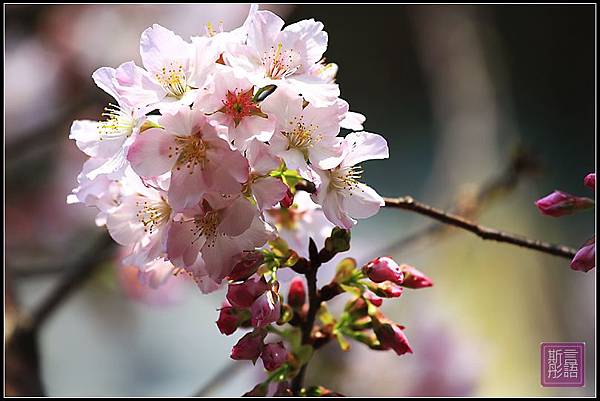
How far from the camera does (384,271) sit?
0.62 meters

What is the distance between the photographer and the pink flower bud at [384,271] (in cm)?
62

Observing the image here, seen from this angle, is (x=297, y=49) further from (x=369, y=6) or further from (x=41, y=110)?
(x=369, y=6)

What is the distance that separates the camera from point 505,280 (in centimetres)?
222

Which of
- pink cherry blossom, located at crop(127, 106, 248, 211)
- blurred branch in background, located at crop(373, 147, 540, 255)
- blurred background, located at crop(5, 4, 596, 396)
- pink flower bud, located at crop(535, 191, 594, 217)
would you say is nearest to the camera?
pink cherry blossom, located at crop(127, 106, 248, 211)

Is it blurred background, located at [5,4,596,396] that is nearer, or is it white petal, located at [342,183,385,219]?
white petal, located at [342,183,385,219]

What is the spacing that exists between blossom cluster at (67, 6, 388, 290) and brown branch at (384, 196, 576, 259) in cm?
3

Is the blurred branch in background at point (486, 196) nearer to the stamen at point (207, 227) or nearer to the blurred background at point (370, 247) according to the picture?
the blurred background at point (370, 247)

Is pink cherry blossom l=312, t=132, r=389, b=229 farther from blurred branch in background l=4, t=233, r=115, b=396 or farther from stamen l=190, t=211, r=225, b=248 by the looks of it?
blurred branch in background l=4, t=233, r=115, b=396

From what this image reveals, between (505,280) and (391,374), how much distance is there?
2.74ft

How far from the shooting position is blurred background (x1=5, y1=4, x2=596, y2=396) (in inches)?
54.9

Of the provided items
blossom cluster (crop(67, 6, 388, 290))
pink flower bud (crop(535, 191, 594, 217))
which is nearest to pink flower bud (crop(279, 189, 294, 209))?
blossom cluster (crop(67, 6, 388, 290))

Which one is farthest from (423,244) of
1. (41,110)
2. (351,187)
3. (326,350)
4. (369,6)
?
(369,6)
